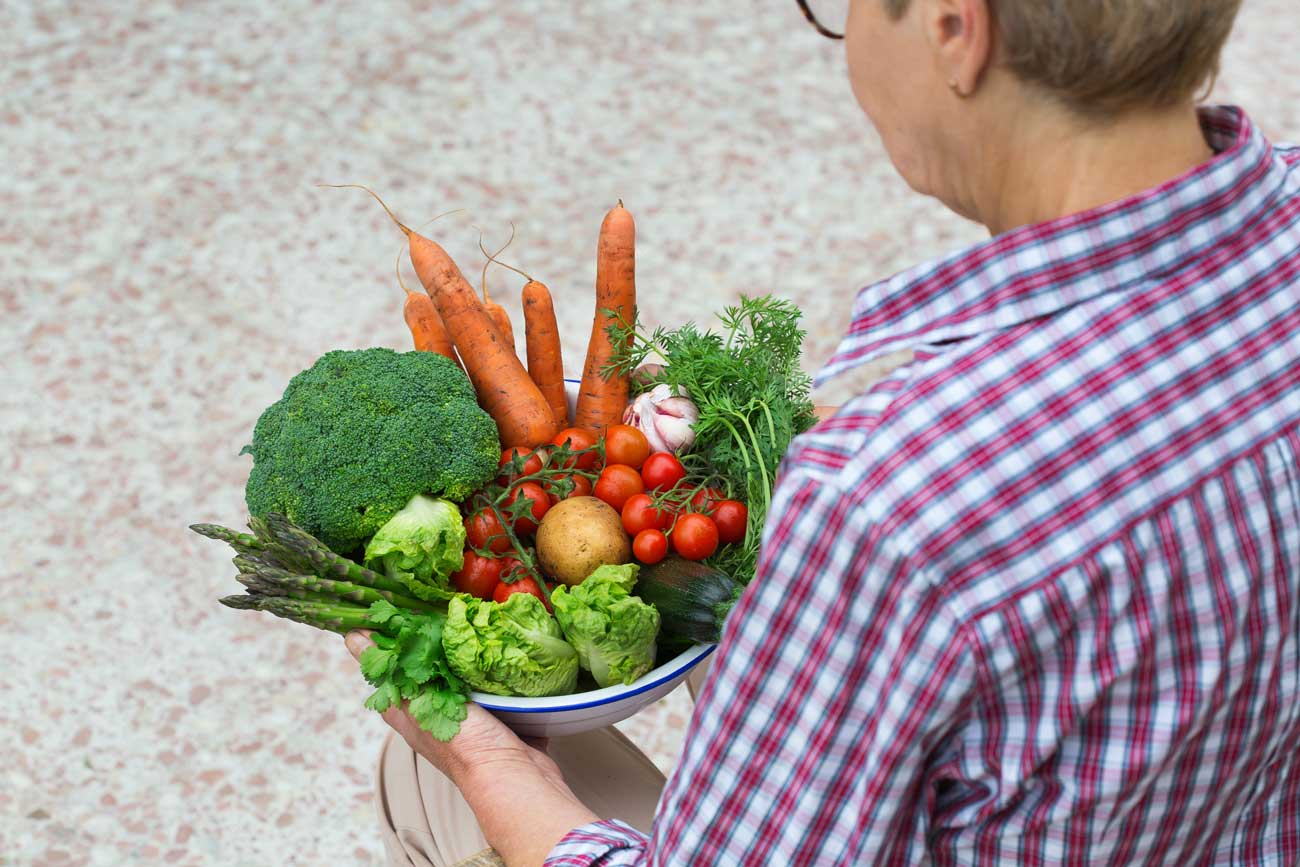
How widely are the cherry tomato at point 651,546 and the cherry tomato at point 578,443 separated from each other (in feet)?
0.54

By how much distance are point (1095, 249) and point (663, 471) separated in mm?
678

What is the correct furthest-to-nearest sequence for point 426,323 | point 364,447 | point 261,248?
point 261,248, point 426,323, point 364,447

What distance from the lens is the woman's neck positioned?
809mm

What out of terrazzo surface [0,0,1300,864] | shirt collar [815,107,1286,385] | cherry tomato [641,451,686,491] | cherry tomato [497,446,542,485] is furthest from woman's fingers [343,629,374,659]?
terrazzo surface [0,0,1300,864]

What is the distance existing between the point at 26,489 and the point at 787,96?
2.31m

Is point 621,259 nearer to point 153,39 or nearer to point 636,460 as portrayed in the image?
point 636,460

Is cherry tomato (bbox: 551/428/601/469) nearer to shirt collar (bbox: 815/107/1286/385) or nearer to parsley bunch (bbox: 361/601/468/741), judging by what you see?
parsley bunch (bbox: 361/601/468/741)

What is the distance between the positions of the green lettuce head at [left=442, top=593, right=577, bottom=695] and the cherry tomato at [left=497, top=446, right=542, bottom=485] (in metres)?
0.18

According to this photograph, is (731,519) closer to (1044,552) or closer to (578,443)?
(578,443)

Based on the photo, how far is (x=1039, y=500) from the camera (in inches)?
29.8

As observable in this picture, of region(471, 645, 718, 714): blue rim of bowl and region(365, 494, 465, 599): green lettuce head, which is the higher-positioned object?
region(365, 494, 465, 599): green lettuce head

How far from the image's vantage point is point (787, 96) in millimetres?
3758

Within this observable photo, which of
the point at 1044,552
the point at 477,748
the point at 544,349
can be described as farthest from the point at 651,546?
the point at 1044,552

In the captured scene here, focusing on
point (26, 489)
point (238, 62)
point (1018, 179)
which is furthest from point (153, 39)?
point (1018, 179)
